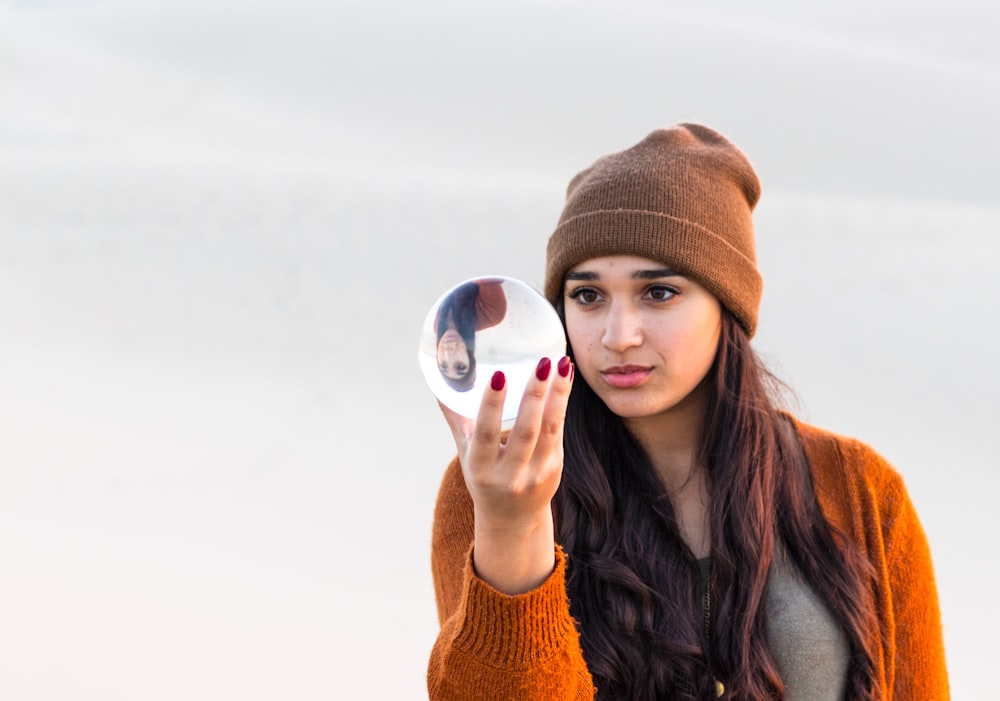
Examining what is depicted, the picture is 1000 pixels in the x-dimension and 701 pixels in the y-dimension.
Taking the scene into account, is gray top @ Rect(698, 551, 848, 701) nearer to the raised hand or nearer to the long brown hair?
the long brown hair

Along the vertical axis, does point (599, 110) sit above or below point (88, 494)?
above

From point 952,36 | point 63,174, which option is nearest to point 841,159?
point 952,36

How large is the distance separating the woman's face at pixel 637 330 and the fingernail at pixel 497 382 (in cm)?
78

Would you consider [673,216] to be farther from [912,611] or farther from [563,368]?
[912,611]

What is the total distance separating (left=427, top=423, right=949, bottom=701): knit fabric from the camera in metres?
2.23

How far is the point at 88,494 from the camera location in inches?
299

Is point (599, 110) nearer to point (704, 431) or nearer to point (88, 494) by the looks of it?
point (88, 494)

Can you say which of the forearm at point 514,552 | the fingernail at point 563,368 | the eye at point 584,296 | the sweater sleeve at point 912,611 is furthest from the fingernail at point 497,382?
the sweater sleeve at point 912,611

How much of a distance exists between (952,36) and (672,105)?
6.59 metres

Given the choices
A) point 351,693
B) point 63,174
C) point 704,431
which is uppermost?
point 63,174

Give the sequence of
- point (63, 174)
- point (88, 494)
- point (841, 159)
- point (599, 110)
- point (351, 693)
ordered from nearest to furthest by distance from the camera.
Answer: point (351, 693)
point (88, 494)
point (63, 174)
point (841, 159)
point (599, 110)

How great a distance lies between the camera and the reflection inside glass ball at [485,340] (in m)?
2.00

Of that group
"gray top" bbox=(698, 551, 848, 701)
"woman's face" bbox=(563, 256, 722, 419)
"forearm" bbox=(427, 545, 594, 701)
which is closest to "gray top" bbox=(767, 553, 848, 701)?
"gray top" bbox=(698, 551, 848, 701)

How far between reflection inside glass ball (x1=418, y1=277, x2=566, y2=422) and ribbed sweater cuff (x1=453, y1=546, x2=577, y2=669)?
1.27 feet
